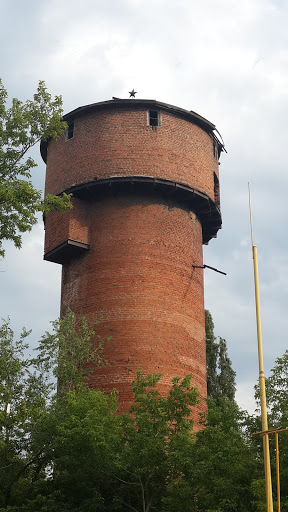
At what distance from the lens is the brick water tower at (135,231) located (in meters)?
25.8

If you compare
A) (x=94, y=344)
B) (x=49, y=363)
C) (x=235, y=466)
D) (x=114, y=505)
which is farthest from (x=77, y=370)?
(x=235, y=466)

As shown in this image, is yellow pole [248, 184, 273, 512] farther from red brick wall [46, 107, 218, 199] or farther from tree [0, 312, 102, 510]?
red brick wall [46, 107, 218, 199]

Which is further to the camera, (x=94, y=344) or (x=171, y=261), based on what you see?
(x=171, y=261)

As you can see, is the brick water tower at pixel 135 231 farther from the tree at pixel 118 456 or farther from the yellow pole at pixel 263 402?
the yellow pole at pixel 263 402

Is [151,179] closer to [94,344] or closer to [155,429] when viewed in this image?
[94,344]

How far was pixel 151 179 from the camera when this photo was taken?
1071 inches

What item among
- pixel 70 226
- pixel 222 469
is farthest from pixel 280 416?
pixel 70 226

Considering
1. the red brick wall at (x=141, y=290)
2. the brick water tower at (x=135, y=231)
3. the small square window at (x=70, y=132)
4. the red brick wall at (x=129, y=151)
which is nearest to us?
the red brick wall at (x=141, y=290)

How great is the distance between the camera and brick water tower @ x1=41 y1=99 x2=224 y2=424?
2580 cm

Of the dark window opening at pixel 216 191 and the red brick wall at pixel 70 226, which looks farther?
the dark window opening at pixel 216 191

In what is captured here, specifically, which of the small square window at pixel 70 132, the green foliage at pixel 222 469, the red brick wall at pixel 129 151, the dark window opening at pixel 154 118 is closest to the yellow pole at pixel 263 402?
the green foliage at pixel 222 469

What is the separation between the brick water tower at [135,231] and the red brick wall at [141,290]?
1.4 inches

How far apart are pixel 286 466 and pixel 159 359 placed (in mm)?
7954

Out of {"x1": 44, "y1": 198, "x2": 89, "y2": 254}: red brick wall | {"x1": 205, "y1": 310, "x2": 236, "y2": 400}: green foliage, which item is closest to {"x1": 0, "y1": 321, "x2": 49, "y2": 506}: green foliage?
{"x1": 44, "y1": 198, "x2": 89, "y2": 254}: red brick wall
